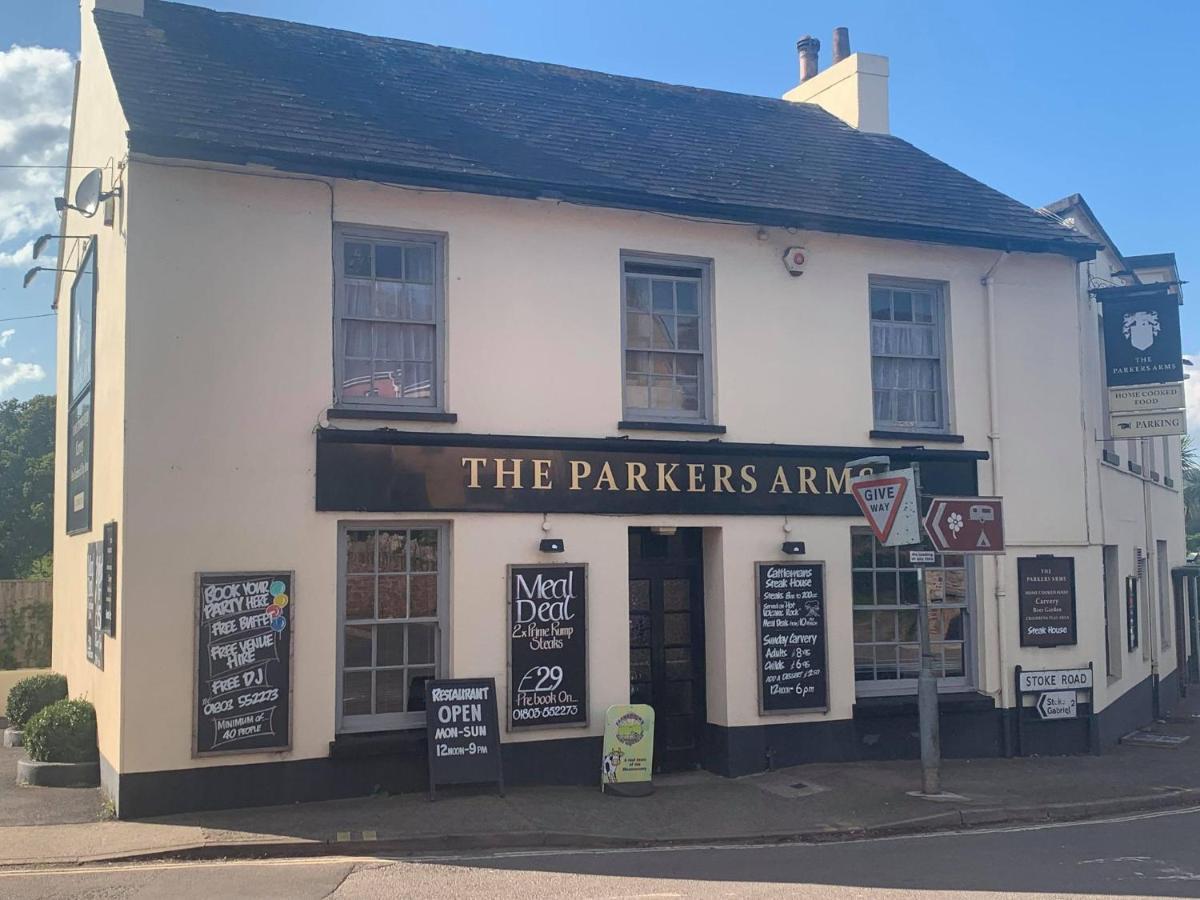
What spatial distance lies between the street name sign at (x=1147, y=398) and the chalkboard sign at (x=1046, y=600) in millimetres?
2428

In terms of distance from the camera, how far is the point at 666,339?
39.9 feet

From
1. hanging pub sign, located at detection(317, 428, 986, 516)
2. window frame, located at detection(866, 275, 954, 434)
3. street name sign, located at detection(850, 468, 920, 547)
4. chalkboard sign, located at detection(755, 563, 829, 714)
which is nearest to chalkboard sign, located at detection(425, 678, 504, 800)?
hanging pub sign, located at detection(317, 428, 986, 516)

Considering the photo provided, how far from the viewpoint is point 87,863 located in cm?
823

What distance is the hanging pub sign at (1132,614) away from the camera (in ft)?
52.7

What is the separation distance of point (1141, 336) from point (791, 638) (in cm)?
656

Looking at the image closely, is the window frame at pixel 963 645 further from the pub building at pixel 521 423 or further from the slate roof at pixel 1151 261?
the slate roof at pixel 1151 261

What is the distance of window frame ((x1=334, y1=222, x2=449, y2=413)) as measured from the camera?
420 inches

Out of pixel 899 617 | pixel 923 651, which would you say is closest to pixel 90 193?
pixel 923 651

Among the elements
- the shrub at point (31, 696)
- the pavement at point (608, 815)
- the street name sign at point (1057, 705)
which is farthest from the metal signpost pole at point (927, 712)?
the shrub at point (31, 696)

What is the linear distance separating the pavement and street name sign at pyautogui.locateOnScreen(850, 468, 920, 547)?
250 cm

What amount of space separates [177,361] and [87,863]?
4.23m

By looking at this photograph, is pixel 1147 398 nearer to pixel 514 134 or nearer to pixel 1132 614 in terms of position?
pixel 1132 614

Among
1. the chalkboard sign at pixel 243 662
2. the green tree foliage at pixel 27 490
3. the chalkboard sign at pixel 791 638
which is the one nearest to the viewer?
the chalkboard sign at pixel 243 662

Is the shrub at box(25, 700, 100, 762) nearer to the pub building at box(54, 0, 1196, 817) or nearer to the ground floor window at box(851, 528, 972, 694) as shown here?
the pub building at box(54, 0, 1196, 817)
